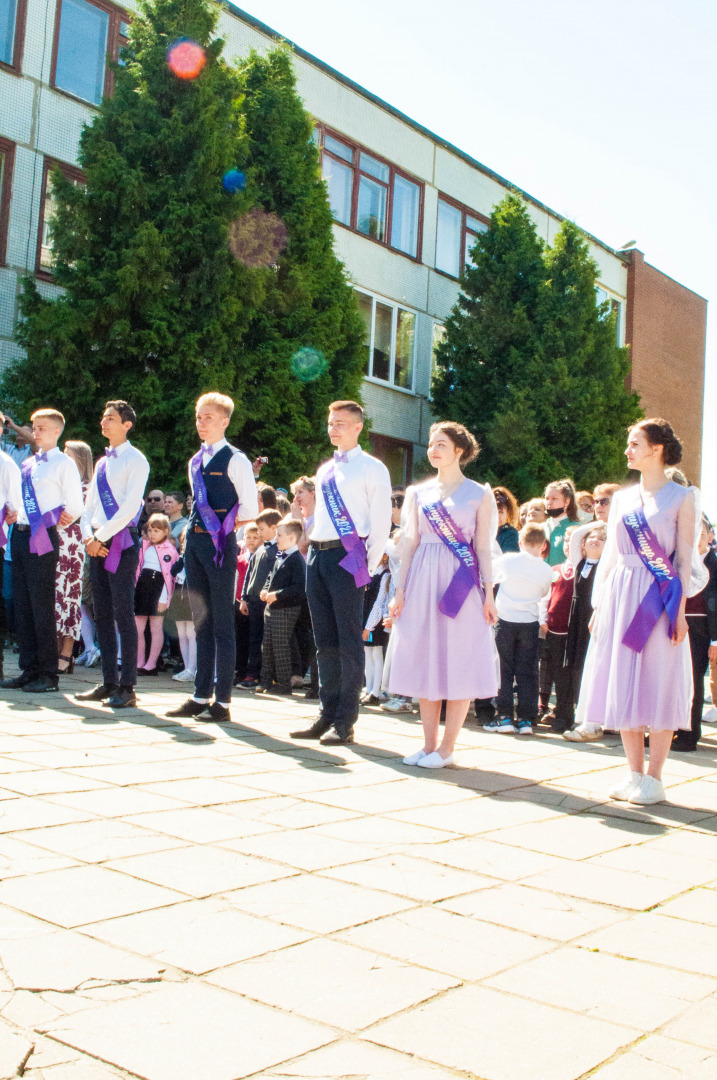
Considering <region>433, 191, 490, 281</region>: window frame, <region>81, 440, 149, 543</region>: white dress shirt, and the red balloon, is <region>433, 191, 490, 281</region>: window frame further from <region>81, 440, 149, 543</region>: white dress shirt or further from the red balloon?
<region>81, 440, 149, 543</region>: white dress shirt

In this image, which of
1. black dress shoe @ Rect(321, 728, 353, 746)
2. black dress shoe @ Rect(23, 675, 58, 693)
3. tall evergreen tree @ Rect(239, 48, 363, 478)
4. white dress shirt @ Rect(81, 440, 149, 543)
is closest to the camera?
black dress shoe @ Rect(321, 728, 353, 746)

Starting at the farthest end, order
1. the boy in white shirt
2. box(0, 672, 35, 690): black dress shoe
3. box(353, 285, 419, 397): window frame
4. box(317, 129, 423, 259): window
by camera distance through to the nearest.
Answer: box(353, 285, 419, 397): window frame → box(317, 129, 423, 259): window → the boy in white shirt → box(0, 672, 35, 690): black dress shoe

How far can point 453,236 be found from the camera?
25.5 metres

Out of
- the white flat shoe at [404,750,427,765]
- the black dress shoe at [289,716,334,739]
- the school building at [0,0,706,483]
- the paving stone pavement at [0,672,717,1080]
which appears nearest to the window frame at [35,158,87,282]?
the school building at [0,0,706,483]

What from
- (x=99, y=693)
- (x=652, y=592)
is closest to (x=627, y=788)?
(x=652, y=592)

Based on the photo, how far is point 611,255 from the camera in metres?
31.2

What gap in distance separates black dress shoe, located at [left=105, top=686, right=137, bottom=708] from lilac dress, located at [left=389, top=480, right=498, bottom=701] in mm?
2226

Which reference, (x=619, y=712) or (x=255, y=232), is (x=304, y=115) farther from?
(x=619, y=712)

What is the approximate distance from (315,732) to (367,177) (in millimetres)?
18322

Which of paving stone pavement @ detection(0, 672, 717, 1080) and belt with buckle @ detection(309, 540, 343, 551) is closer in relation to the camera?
paving stone pavement @ detection(0, 672, 717, 1080)

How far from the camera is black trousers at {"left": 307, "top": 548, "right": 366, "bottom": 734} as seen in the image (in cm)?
656

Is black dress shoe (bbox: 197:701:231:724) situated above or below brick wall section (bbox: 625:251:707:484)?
below

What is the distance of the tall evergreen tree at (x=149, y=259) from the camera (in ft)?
46.9

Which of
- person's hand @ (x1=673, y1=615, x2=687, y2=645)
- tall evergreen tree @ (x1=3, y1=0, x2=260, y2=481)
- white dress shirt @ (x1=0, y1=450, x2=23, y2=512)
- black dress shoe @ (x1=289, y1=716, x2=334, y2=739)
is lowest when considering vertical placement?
black dress shoe @ (x1=289, y1=716, x2=334, y2=739)
